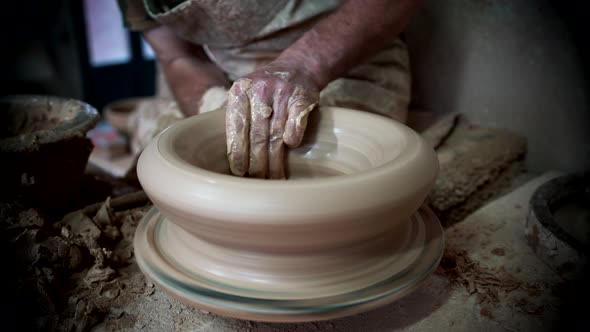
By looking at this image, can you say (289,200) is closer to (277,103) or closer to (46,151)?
(277,103)

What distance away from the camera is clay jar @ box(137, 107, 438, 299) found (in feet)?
3.28


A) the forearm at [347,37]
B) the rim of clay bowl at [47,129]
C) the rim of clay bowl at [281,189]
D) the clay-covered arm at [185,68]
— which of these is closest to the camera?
the rim of clay bowl at [281,189]

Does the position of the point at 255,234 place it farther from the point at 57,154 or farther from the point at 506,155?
the point at 506,155

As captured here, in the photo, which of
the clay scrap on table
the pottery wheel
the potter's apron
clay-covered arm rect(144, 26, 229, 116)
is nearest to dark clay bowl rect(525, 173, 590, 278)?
the clay scrap on table

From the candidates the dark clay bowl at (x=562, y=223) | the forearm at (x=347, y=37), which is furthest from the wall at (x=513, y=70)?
the forearm at (x=347, y=37)

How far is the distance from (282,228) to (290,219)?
0.09 feet

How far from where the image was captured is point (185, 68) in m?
2.26

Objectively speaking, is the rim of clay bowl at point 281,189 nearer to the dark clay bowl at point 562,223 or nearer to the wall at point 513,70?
the dark clay bowl at point 562,223

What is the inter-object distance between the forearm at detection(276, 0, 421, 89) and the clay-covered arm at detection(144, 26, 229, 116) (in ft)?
2.21

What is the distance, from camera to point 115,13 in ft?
17.7

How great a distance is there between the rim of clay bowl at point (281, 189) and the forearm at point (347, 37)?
546 mm

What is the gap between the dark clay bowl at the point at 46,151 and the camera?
58.2 inches

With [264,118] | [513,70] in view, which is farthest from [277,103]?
[513,70]

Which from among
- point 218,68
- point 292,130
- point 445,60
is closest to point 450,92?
point 445,60
